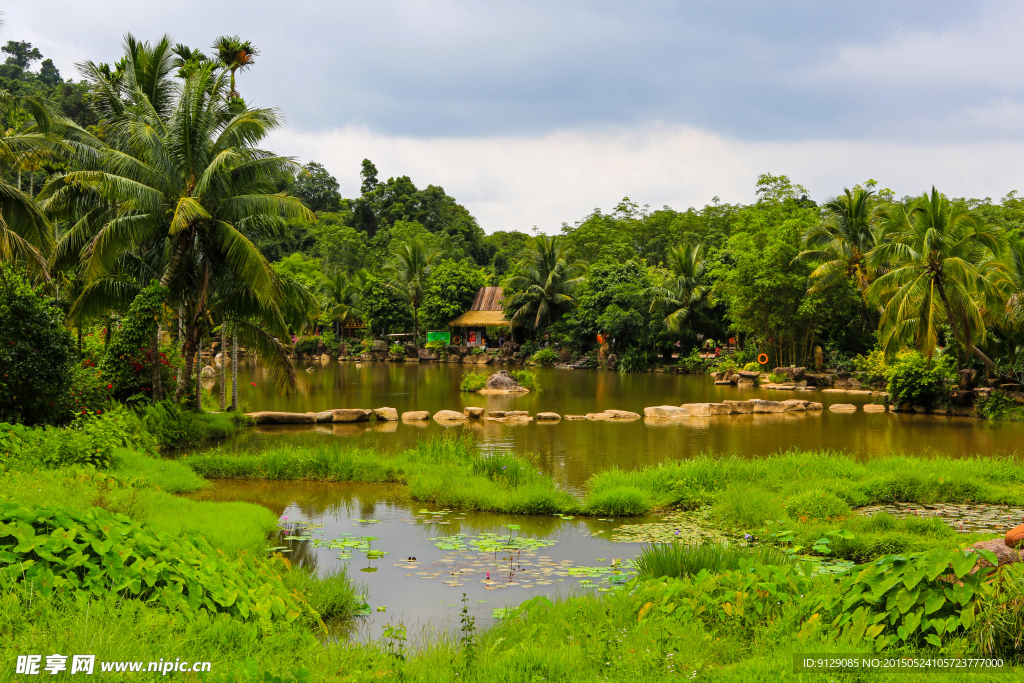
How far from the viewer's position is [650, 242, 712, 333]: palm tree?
42.1 meters

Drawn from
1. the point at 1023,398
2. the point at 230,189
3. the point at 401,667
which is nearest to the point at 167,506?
the point at 401,667

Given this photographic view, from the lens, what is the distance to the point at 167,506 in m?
8.15

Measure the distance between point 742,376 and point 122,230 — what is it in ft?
86.2

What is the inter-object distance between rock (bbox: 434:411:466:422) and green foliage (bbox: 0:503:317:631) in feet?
51.6

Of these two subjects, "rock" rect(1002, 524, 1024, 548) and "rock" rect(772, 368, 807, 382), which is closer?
"rock" rect(1002, 524, 1024, 548)

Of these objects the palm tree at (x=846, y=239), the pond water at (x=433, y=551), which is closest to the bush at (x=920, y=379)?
the palm tree at (x=846, y=239)

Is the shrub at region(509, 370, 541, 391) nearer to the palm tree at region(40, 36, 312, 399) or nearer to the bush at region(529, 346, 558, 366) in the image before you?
the palm tree at region(40, 36, 312, 399)

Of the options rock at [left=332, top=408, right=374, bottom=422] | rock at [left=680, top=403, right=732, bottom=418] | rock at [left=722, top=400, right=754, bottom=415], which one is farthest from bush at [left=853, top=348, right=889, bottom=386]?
rock at [left=332, top=408, right=374, bottom=422]

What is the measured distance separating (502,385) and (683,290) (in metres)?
18.6

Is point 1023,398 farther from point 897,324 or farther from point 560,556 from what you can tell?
point 560,556

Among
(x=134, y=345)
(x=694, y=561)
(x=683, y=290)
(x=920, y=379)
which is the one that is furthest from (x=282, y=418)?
(x=683, y=290)

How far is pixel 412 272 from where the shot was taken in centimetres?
5403

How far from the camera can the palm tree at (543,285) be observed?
48438 mm

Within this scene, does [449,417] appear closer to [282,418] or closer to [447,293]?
[282,418]
